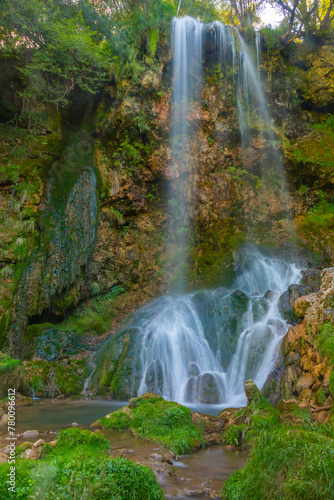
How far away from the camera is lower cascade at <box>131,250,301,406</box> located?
27.2ft

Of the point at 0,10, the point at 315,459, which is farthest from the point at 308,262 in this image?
the point at 0,10

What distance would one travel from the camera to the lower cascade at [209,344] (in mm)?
8281

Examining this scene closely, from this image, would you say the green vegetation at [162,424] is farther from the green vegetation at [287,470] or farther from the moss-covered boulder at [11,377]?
the moss-covered boulder at [11,377]

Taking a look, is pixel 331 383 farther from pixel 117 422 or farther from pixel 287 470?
pixel 117 422

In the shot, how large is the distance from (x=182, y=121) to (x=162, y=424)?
1436cm

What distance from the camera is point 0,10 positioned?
478 inches

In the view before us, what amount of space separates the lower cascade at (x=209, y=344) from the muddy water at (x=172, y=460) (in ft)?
9.05

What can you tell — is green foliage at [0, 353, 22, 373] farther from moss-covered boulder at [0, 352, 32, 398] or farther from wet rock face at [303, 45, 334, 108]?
wet rock face at [303, 45, 334, 108]

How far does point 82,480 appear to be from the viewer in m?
2.51

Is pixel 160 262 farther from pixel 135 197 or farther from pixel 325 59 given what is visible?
pixel 325 59

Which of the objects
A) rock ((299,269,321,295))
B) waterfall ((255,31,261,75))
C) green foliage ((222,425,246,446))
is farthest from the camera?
waterfall ((255,31,261,75))

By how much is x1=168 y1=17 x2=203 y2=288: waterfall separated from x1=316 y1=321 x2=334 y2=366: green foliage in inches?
412

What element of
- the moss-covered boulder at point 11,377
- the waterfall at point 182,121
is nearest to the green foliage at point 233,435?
the moss-covered boulder at point 11,377

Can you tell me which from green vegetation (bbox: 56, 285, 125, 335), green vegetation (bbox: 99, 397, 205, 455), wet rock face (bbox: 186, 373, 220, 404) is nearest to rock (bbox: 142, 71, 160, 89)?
green vegetation (bbox: 56, 285, 125, 335)
